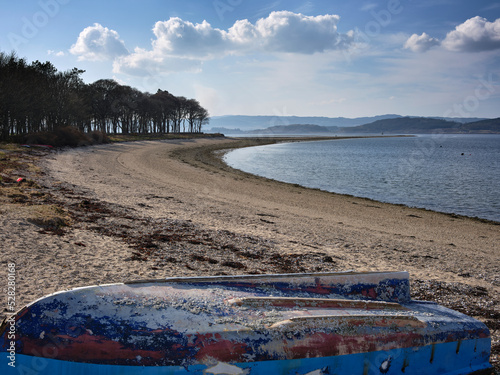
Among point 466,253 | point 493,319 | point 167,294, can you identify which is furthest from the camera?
point 466,253

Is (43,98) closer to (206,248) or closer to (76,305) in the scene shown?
(206,248)

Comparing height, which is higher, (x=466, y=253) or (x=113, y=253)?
(x=113, y=253)

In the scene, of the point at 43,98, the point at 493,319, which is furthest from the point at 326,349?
the point at 43,98

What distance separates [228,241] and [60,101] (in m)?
47.5

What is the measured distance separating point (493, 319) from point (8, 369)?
7159mm

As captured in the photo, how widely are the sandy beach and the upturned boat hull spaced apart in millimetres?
2168

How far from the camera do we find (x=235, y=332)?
3.39 metres

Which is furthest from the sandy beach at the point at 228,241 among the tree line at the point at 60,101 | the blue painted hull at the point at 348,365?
the tree line at the point at 60,101

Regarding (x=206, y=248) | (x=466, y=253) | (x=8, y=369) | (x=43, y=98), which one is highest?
(x=43, y=98)

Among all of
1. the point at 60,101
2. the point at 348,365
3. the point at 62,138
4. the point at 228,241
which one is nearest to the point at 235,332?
the point at 348,365

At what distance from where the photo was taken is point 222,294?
4.09 metres

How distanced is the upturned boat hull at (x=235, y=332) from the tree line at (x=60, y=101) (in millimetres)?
35591

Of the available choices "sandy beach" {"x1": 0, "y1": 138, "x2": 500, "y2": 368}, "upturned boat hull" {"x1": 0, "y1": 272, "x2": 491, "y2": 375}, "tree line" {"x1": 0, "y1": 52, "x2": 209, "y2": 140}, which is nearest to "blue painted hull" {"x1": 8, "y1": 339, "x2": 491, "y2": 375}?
"upturned boat hull" {"x1": 0, "y1": 272, "x2": 491, "y2": 375}

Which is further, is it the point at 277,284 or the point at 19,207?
the point at 19,207
